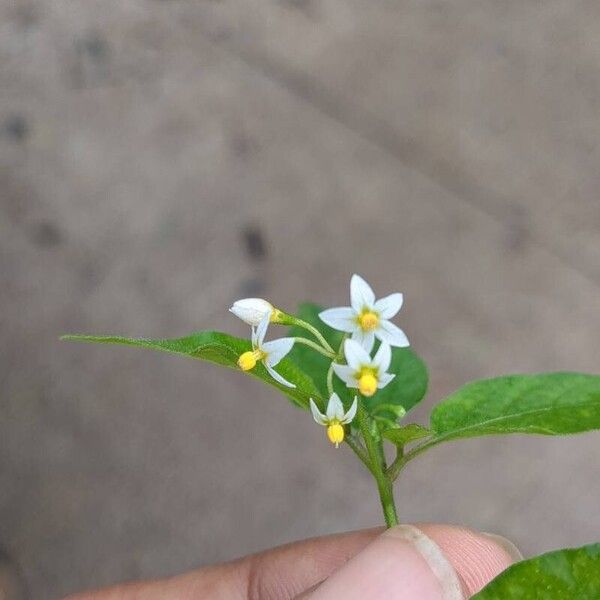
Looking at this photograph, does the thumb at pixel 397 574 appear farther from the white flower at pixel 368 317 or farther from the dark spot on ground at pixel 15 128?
the dark spot on ground at pixel 15 128

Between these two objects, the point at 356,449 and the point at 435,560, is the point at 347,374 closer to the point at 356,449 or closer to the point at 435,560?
the point at 356,449

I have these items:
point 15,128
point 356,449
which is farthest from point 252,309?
point 15,128

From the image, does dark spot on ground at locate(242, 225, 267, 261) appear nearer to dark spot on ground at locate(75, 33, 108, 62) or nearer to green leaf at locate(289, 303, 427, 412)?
dark spot on ground at locate(75, 33, 108, 62)

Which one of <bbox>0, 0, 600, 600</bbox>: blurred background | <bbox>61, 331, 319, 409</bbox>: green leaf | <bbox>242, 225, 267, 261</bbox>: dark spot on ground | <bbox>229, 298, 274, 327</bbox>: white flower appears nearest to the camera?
<bbox>61, 331, 319, 409</bbox>: green leaf

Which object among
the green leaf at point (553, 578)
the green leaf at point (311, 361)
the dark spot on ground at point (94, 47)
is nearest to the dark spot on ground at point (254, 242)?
the dark spot on ground at point (94, 47)

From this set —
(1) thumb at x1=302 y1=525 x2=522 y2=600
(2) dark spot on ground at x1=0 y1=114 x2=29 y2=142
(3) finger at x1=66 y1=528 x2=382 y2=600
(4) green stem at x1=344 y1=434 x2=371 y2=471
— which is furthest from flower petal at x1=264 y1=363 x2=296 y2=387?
(2) dark spot on ground at x1=0 y1=114 x2=29 y2=142

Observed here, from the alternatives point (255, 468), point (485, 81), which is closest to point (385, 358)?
point (255, 468)
